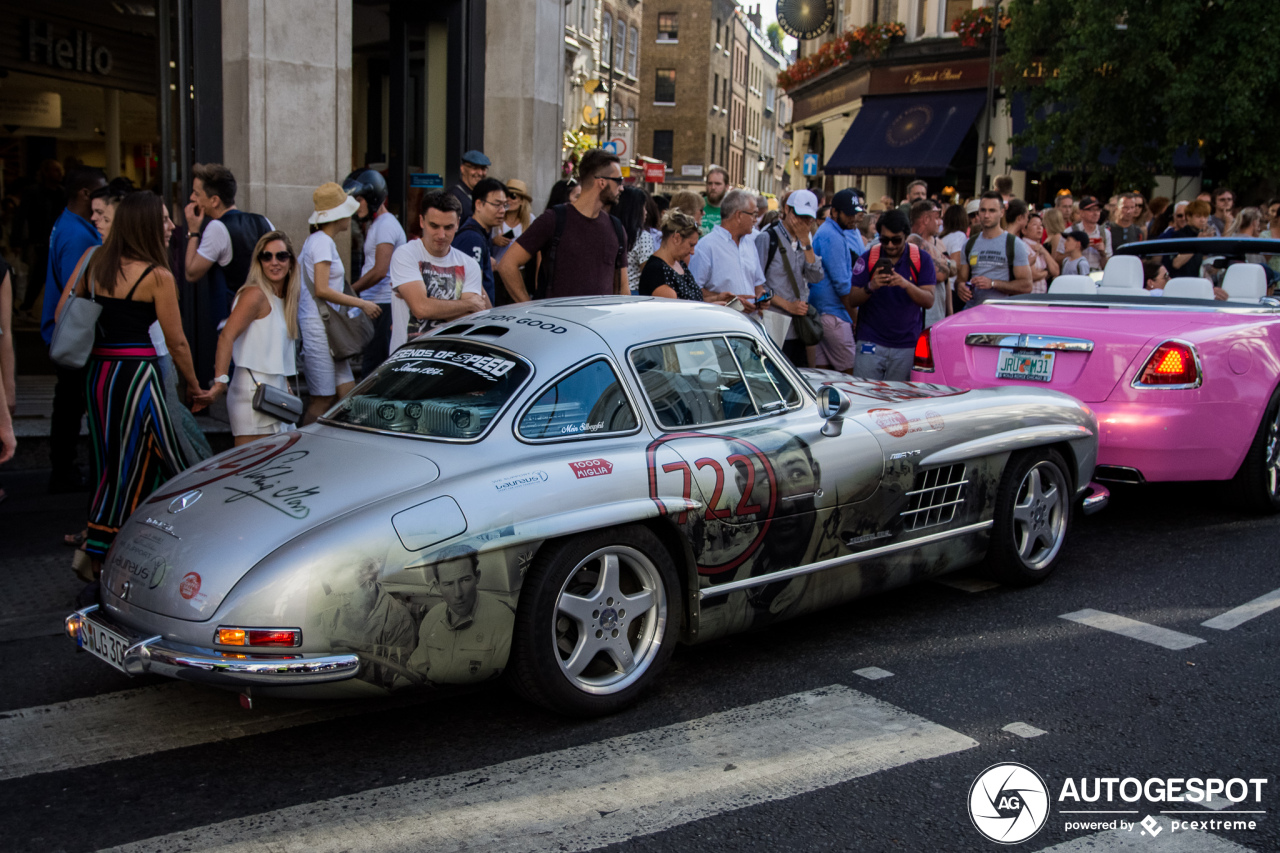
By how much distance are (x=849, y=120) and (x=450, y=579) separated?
105ft

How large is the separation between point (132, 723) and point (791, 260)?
5680 mm

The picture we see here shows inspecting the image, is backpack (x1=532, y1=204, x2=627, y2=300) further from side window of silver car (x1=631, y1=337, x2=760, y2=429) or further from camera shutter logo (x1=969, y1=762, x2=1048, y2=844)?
camera shutter logo (x1=969, y1=762, x2=1048, y2=844)

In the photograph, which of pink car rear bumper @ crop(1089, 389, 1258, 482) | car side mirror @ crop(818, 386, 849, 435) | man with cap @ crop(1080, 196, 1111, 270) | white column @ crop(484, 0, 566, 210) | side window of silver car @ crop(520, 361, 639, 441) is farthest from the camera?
white column @ crop(484, 0, 566, 210)


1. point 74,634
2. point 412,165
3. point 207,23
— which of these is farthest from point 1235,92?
point 74,634

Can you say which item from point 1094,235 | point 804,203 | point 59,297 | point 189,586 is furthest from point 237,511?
point 1094,235

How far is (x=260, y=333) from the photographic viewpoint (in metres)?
6.03

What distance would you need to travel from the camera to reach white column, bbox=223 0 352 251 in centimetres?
966

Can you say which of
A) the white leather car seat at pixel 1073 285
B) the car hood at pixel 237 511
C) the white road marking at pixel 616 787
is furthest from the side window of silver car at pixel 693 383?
the white leather car seat at pixel 1073 285

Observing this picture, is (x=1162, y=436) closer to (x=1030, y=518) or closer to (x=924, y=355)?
(x=1030, y=518)

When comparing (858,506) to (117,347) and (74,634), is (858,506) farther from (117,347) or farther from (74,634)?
(117,347)

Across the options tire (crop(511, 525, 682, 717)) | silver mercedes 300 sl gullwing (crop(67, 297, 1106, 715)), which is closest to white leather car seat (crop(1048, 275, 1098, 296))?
silver mercedes 300 sl gullwing (crop(67, 297, 1106, 715))

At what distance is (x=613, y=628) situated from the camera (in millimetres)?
3955

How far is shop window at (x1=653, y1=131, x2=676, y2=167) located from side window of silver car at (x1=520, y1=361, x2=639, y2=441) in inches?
2608

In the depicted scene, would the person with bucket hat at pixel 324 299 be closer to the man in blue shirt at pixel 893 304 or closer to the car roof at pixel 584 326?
the car roof at pixel 584 326
